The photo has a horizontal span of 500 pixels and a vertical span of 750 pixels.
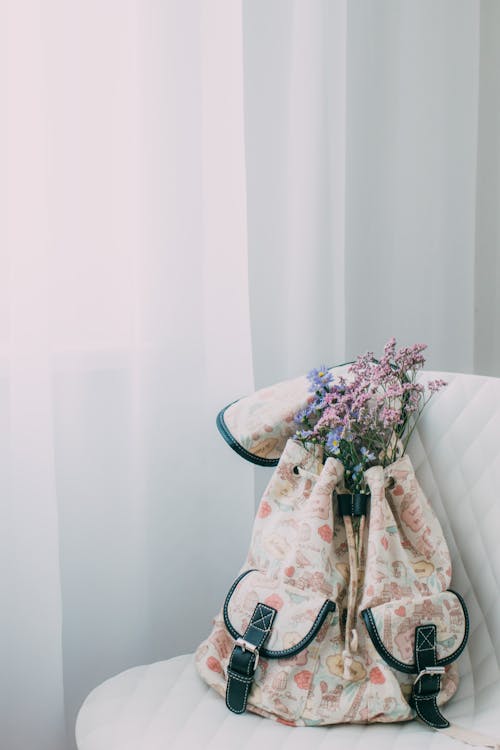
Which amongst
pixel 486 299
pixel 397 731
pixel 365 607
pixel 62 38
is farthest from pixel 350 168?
pixel 397 731

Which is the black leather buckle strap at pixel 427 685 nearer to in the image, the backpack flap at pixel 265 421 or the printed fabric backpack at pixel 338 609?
the printed fabric backpack at pixel 338 609

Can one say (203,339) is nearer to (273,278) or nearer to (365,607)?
(273,278)

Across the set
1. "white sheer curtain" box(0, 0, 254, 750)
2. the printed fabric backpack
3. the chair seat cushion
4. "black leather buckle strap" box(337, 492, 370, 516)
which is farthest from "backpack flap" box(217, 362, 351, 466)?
the chair seat cushion

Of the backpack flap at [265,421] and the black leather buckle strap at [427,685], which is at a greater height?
the backpack flap at [265,421]

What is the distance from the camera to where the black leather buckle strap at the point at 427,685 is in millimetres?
1001

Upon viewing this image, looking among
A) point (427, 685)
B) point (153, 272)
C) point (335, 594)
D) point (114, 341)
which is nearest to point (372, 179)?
point (153, 272)

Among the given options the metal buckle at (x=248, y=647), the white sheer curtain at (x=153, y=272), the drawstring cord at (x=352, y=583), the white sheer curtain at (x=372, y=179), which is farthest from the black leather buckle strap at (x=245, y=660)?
the white sheer curtain at (x=372, y=179)

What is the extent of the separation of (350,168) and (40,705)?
1241mm

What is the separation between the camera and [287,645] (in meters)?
1.03

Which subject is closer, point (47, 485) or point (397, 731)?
point (397, 731)

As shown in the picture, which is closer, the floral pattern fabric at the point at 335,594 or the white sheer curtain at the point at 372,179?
the floral pattern fabric at the point at 335,594

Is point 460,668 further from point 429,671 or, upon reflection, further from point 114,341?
point 114,341

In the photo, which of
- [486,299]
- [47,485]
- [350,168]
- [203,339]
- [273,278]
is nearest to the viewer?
[47,485]

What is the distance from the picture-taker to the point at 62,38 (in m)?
1.26
